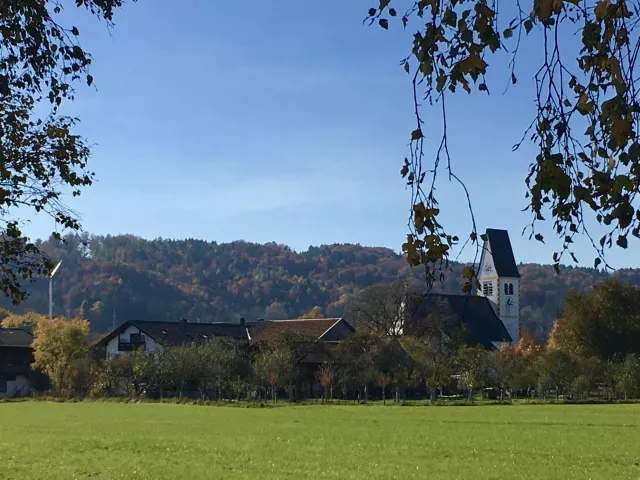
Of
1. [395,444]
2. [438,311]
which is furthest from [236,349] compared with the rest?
[395,444]

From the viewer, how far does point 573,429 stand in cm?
3027

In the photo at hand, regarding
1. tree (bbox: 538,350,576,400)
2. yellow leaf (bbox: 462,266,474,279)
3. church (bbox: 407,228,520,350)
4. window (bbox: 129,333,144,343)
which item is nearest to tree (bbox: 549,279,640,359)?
tree (bbox: 538,350,576,400)

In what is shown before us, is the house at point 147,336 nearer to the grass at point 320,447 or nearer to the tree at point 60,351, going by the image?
the tree at point 60,351

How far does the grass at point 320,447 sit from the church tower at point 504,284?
A: 59.5 m

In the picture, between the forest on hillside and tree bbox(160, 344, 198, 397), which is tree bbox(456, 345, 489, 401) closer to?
tree bbox(160, 344, 198, 397)

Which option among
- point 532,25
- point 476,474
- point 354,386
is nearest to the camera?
point 532,25

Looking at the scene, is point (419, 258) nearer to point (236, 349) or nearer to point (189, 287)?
point (236, 349)

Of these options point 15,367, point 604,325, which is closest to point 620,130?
point 604,325

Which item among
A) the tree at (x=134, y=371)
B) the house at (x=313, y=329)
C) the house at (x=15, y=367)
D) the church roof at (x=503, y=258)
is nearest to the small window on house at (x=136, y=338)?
the house at (x=313, y=329)

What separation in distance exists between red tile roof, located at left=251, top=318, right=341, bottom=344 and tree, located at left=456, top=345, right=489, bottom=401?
1361 centimetres

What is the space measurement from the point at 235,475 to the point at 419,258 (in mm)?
14001

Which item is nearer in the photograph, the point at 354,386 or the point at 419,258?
the point at 419,258

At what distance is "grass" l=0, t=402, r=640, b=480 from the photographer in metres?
18.1

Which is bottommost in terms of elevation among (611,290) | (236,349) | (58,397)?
(58,397)
